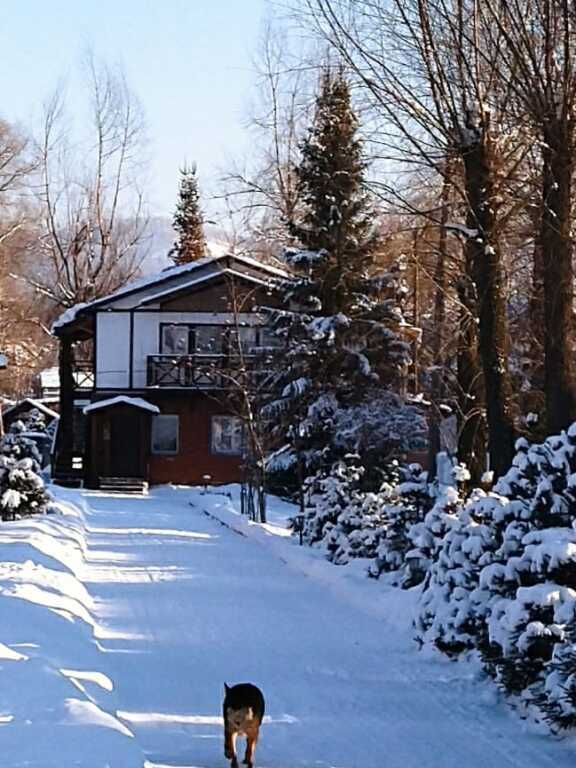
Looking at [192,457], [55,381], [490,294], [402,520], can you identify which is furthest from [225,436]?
[55,381]

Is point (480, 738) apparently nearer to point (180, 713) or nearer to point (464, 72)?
point (180, 713)

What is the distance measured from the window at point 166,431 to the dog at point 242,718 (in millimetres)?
39700

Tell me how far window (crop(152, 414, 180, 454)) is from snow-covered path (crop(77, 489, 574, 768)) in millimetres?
28094

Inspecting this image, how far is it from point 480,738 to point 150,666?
3399 mm

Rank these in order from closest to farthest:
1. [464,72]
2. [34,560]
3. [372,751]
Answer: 1. [372,751]
2. [464,72]
3. [34,560]

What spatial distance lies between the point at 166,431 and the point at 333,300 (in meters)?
17.1

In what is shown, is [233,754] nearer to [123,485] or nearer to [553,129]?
[553,129]

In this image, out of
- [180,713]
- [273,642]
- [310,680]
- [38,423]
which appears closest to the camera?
[180,713]

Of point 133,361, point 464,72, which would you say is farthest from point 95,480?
point 464,72

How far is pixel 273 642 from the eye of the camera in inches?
496

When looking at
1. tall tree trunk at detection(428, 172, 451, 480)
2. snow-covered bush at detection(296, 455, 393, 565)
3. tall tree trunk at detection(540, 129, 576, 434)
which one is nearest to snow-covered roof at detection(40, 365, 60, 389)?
tall tree trunk at detection(428, 172, 451, 480)

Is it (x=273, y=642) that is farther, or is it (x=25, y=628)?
(x=273, y=642)

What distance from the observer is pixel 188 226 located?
2908 inches

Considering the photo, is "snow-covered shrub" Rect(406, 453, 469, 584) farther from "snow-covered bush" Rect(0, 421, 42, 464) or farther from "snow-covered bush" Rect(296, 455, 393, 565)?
"snow-covered bush" Rect(0, 421, 42, 464)
